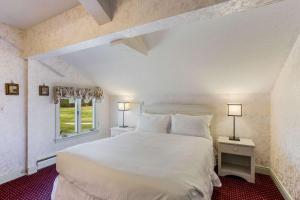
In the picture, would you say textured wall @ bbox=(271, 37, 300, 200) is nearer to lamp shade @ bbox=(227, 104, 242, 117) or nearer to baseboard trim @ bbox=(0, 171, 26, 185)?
lamp shade @ bbox=(227, 104, 242, 117)

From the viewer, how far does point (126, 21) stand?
1.68m

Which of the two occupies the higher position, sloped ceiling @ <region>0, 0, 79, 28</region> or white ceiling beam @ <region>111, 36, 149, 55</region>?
sloped ceiling @ <region>0, 0, 79, 28</region>

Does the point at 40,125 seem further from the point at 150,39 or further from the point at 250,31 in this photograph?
the point at 250,31

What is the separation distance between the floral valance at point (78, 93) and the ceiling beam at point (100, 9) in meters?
2.11

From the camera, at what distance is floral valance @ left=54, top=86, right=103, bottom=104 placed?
11.1 feet

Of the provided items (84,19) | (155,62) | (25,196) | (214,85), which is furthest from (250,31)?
(25,196)

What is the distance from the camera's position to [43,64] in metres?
3.20

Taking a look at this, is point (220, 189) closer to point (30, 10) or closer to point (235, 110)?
point (235, 110)

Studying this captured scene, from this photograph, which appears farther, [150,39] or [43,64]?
[43,64]

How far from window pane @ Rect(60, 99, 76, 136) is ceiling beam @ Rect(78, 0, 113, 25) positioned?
8.12ft

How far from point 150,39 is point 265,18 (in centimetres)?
141

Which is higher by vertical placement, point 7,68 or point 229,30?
point 229,30

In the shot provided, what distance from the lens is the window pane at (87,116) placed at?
4137 millimetres

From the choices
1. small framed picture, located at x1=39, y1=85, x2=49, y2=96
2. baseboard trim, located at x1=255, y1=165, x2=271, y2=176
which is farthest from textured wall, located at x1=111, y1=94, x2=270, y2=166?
small framed picture, located at x1=39, y1=85, x2=49, y2=96
